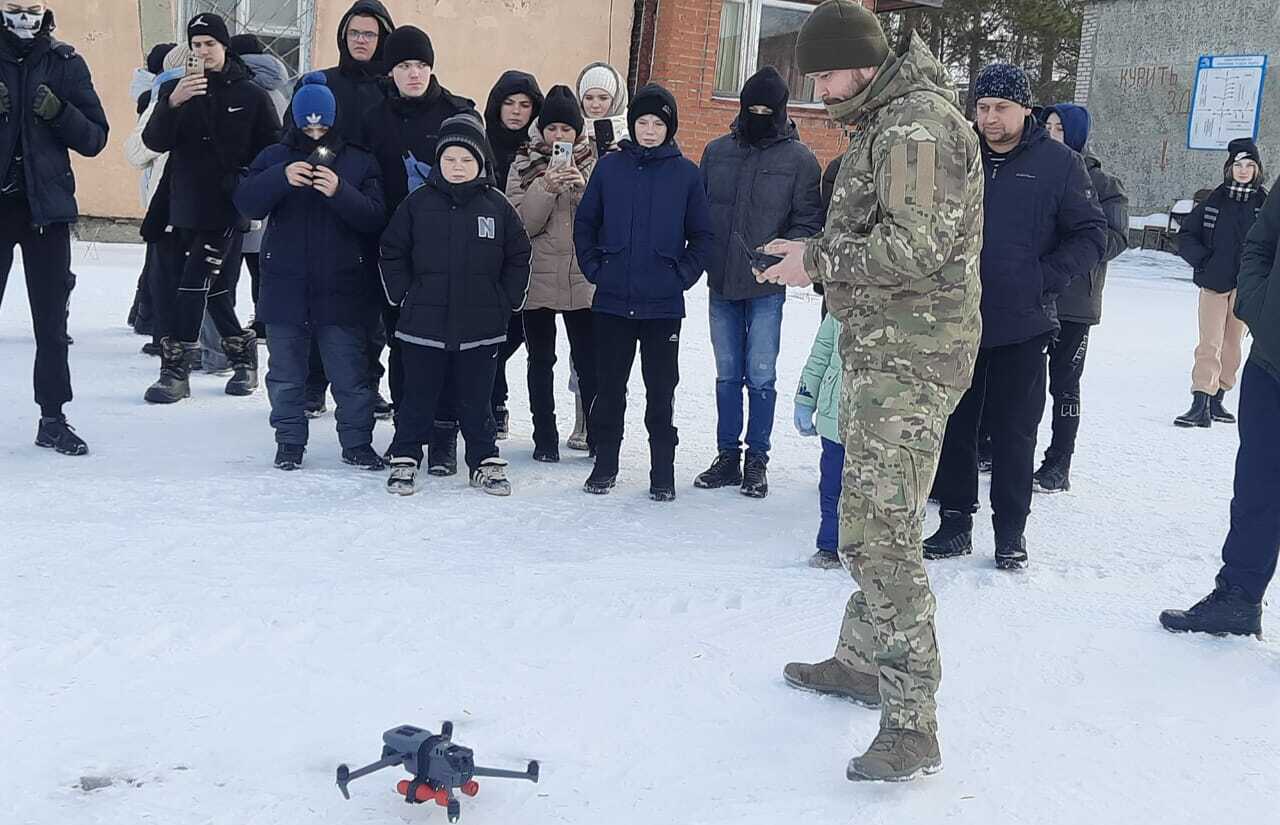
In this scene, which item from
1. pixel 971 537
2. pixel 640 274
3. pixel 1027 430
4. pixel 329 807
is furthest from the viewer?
pixel 640 274

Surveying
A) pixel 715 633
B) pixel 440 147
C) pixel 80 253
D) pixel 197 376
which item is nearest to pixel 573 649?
pixel 715 633

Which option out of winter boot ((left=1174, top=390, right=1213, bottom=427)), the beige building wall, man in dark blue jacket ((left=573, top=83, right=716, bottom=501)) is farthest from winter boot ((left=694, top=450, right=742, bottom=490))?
the beige building wall

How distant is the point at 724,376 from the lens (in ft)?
20.9

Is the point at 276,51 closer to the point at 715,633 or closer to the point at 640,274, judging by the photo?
the point at 640,274

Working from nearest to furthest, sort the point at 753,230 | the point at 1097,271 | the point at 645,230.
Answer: the point at 645,230 → the point at 753,230 → the point at 1097,271

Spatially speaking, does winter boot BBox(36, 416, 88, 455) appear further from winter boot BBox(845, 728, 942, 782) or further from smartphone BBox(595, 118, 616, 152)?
winter boot BBox(845, 728, 942, 782)

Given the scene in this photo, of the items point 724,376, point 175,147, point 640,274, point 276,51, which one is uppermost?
point 276,51

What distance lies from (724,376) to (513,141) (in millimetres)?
1642

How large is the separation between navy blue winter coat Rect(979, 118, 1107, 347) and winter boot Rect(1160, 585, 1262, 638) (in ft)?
3.89

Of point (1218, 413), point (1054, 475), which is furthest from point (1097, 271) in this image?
point (1218, 413)

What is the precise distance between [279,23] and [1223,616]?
11.0 metres

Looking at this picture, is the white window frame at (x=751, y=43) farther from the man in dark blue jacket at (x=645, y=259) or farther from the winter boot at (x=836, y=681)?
the winter boot at (x=836, y=681)

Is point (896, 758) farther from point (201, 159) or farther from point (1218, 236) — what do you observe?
point (1218, 236)

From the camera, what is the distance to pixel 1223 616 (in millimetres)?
4566
